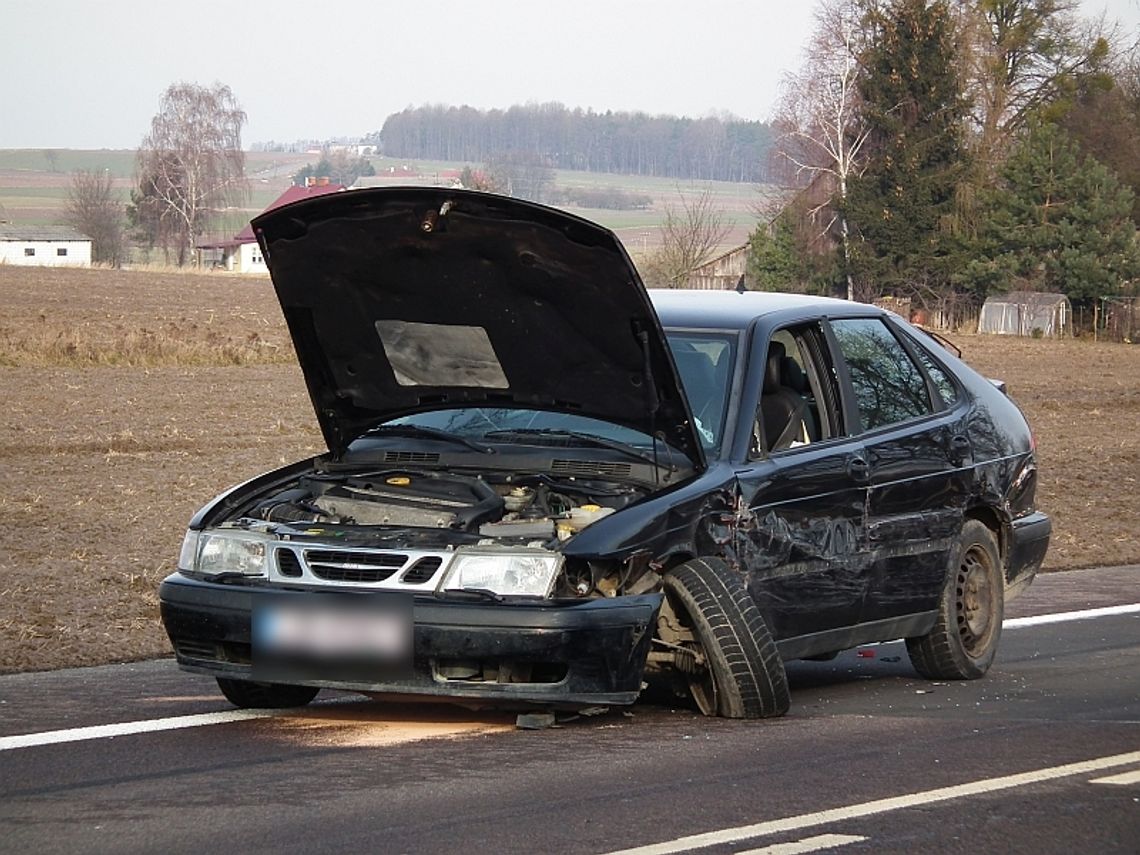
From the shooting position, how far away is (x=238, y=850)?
4.68 metres

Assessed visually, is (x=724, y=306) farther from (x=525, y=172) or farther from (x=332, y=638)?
(x=525, y=172)

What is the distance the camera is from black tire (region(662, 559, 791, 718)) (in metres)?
6.29

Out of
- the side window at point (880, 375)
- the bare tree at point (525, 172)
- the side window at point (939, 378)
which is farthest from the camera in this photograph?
the bare tree at point (525, 172)

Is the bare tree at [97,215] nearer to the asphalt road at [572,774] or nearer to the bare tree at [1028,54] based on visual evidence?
the bare tree at [1028,54]

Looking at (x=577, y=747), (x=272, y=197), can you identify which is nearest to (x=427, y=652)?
(x=577, y=747)

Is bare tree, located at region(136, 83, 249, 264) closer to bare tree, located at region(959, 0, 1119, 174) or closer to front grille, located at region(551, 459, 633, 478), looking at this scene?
bare tree, located at region(959, 0, 1119, 174)

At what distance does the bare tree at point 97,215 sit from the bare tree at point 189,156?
136 inches

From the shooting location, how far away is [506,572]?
602cm

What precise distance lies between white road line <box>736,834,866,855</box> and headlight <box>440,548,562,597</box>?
1.46 meters

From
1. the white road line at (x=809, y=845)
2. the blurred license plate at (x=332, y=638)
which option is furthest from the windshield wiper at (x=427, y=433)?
the white road line at (x=809, y=845)

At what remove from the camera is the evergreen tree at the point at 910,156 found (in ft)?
209

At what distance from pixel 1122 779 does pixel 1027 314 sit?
56.1 meters

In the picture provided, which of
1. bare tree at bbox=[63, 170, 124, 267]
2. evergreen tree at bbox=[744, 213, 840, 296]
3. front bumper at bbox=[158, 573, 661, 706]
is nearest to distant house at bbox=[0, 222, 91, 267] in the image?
Answer: bare tree at bbox=[63, 170, 124, 267]

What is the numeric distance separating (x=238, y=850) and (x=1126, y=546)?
984 cm
